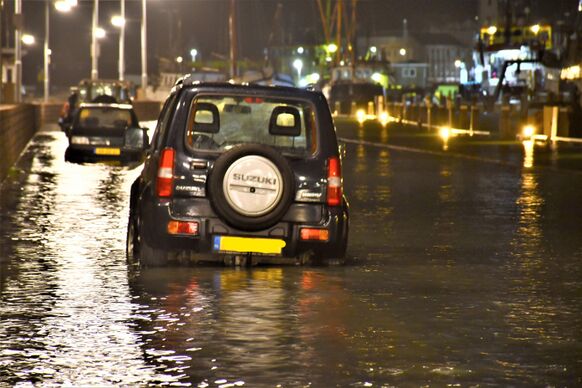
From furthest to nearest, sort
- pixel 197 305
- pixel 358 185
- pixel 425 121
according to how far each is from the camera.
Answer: pixel 425 121, pixel 358 185, pixel 197 305

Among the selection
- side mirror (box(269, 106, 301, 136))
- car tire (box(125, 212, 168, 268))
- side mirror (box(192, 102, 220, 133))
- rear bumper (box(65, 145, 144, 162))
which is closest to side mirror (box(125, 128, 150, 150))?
car tire (box(125, 212, 168, 268))

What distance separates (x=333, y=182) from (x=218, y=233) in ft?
3.61

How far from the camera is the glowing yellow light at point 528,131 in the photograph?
141 ft

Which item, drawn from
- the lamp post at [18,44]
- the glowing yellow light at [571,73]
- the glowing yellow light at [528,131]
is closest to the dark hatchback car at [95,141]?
the lamp post at [18,44]

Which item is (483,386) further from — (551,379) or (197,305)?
(197,305)

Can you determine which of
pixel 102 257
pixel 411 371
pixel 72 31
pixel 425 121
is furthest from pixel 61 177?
pixel 72 31

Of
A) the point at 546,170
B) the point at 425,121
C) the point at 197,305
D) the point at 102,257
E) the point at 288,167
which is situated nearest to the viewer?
the point at 197,305

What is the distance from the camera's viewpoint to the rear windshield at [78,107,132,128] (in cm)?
3238

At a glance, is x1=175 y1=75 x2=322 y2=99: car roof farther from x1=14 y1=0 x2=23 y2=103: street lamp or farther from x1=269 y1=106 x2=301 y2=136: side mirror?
x1=14 y1=0 x2=23 y2=103: street lamp

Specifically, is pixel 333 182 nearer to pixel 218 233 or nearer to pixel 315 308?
pixel 218 233

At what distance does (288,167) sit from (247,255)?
0.91 meters

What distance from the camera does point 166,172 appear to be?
1276 centimetres

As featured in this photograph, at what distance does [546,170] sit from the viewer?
2914 centimetres

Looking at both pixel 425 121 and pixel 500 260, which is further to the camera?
pixel 425 121
